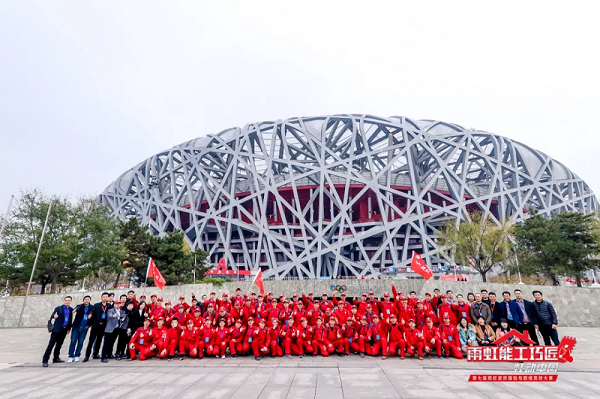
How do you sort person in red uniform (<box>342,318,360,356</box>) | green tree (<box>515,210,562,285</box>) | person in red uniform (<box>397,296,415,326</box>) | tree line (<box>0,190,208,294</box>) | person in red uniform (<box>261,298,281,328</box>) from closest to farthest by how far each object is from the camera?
person in red uniform (<box>342,318,360,356</box>) < person in red uniform (<box>261,298,281,328</box>) < person in red uniform (<box>397,296,415,326</box>) < tree line (<box>0,190,208,294</box>) < green tree (<box>515,210,562,285</box>)

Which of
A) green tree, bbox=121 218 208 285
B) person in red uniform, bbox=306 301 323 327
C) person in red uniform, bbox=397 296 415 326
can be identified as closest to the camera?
person in red uniform, bbox=397 296 415 326

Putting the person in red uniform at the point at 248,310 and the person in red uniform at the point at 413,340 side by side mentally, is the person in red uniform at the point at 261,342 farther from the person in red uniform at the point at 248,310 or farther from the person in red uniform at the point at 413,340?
the person in red uniform at the point at 413,340

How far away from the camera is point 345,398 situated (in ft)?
17.1

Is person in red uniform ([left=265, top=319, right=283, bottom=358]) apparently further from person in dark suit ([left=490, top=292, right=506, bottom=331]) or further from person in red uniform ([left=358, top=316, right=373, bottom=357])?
person in dark suit ([left=490, top=292, right=506, bottom=331])

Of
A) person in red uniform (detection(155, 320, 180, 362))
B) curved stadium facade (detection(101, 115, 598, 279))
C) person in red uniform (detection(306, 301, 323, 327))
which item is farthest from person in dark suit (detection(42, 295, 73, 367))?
curved stadium facade (detection(101, 115, 598, 279))

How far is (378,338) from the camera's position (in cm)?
843

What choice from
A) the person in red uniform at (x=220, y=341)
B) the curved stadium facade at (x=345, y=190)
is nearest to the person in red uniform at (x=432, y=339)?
the person in red uniform at (x=220, y=341)

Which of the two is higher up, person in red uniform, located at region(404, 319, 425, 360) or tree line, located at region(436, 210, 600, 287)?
tree line, located at region(436, 210, 600, 287)

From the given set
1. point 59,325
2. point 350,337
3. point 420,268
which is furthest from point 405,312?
point 59,325

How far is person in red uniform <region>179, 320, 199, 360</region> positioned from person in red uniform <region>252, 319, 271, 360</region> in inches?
59.9

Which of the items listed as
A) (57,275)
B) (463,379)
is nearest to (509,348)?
(463,379)

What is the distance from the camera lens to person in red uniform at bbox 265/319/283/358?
8.45 m

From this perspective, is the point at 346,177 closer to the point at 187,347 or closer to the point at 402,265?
the point at 402,265

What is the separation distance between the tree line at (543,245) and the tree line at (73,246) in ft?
74.4
